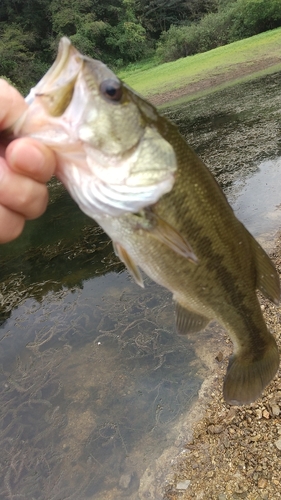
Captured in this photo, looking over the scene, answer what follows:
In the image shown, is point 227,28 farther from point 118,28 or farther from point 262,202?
point 262,202

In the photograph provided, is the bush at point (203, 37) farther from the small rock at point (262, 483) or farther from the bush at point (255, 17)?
the small rock at point (262, 483)

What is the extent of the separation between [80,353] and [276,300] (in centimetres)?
416

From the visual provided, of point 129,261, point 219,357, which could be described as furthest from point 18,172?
point 219,357

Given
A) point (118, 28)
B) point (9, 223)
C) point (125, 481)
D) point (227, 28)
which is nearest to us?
point (9, 223)

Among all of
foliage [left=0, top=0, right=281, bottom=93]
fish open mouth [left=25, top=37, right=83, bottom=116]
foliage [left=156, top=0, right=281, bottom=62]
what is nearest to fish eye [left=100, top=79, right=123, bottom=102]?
fish open mouth [left=25, top=37, right=83, bottom=116]

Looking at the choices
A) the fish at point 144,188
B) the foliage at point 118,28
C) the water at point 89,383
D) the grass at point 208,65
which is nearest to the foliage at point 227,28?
the foliage at point 118,28

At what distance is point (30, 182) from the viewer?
5.77 feet

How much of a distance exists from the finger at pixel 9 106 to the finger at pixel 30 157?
0.19 m

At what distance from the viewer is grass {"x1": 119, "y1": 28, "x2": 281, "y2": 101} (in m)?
25.9

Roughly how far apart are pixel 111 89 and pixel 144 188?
44cm

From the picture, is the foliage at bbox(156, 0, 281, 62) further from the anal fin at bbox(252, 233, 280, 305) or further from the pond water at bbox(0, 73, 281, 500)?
the anal fin at bbox(252, 233, 280, 305)

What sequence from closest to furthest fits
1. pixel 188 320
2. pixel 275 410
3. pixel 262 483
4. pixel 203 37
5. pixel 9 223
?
pixel 9 223 → pixel 188 320 → pixel 262 483 → pixel 275 410 → pixel 203 37

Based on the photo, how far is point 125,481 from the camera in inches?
162

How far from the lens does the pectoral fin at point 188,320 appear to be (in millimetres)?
2156
